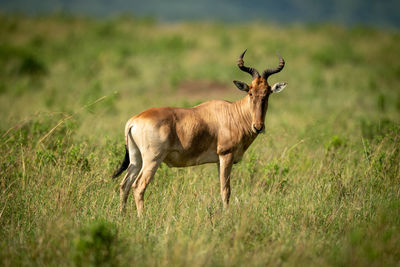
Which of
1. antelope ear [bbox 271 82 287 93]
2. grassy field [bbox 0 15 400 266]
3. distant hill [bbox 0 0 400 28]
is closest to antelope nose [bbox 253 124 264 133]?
antelope ear [bbox 271 82 287 93]

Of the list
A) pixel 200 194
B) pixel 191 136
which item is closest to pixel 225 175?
pixel 200 194

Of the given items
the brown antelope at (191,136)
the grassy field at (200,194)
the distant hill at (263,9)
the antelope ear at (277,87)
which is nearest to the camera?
the grassy field at (200,194)

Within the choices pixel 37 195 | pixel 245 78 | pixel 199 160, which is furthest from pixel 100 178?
pixel 245 78

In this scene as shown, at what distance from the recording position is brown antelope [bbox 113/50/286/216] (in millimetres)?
5441

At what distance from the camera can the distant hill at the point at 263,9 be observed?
130 metres

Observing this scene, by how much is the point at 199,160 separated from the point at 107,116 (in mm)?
6765

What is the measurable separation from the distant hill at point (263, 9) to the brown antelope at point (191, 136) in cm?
11758

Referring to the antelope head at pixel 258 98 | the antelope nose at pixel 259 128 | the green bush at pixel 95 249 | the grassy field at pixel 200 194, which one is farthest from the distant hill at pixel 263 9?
the green bush at pixel 95 249

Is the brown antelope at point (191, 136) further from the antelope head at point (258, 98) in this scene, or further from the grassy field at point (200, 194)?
the grassy field at point (200, 194)

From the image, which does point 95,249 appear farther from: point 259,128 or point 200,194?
point 259,128

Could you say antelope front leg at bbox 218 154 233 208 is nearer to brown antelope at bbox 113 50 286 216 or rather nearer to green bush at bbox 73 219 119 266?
brown antelope at bbox 113 50 286 216

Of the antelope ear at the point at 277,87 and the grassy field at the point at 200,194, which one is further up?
the antelope ear at the point at 277,87

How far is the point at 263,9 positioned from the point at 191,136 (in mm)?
179082

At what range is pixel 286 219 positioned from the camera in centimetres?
533
